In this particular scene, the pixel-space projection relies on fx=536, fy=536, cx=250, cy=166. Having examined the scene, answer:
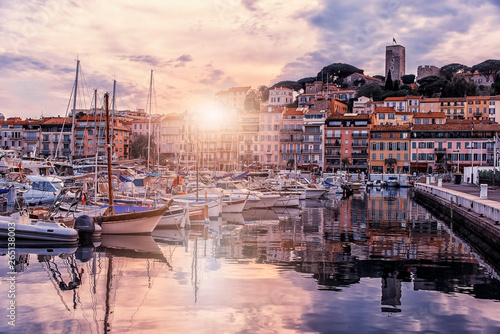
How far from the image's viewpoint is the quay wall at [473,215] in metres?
21.6

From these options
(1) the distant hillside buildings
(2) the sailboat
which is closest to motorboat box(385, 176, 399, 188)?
(1) the distant hillside buildings

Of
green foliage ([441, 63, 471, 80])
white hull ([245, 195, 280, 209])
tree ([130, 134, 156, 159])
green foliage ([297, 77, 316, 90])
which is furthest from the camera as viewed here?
green foliage ([297, 77, 316, 90])

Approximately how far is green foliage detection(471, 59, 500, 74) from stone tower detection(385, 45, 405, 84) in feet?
70.7

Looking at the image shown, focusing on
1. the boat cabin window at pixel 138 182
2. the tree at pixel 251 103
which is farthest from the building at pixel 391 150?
the boat cabin window at pixel 138 182

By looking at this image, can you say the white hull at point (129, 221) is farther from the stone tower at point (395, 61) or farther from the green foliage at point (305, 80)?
the green foliage at point (305, 80)

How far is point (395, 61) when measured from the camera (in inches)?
6471

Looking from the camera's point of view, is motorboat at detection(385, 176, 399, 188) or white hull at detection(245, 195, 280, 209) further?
motorboat at detection(385, 176, 399, 188)

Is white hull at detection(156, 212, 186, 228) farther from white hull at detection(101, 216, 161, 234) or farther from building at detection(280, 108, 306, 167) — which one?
building at detection(280, 108, 306, 167)

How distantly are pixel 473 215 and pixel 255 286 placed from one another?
16.1 metres

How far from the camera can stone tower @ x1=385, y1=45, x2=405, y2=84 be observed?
164m

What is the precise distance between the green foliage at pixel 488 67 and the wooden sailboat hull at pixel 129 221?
154224mm

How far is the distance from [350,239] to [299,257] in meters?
5.86

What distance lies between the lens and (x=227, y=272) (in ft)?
53.1

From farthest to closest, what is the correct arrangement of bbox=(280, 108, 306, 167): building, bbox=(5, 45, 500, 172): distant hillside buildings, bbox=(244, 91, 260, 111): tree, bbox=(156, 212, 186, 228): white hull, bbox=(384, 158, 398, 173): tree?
bbox=(244, 91, 260, 111): tree < bbox=(280, 108, 306, 167): building < bbox=(384, 158, 398, 173): tree < bbox=(5, 45, 500, 172): distant hillside buildings < bbox=(156, 212, 186, 228): white hull
